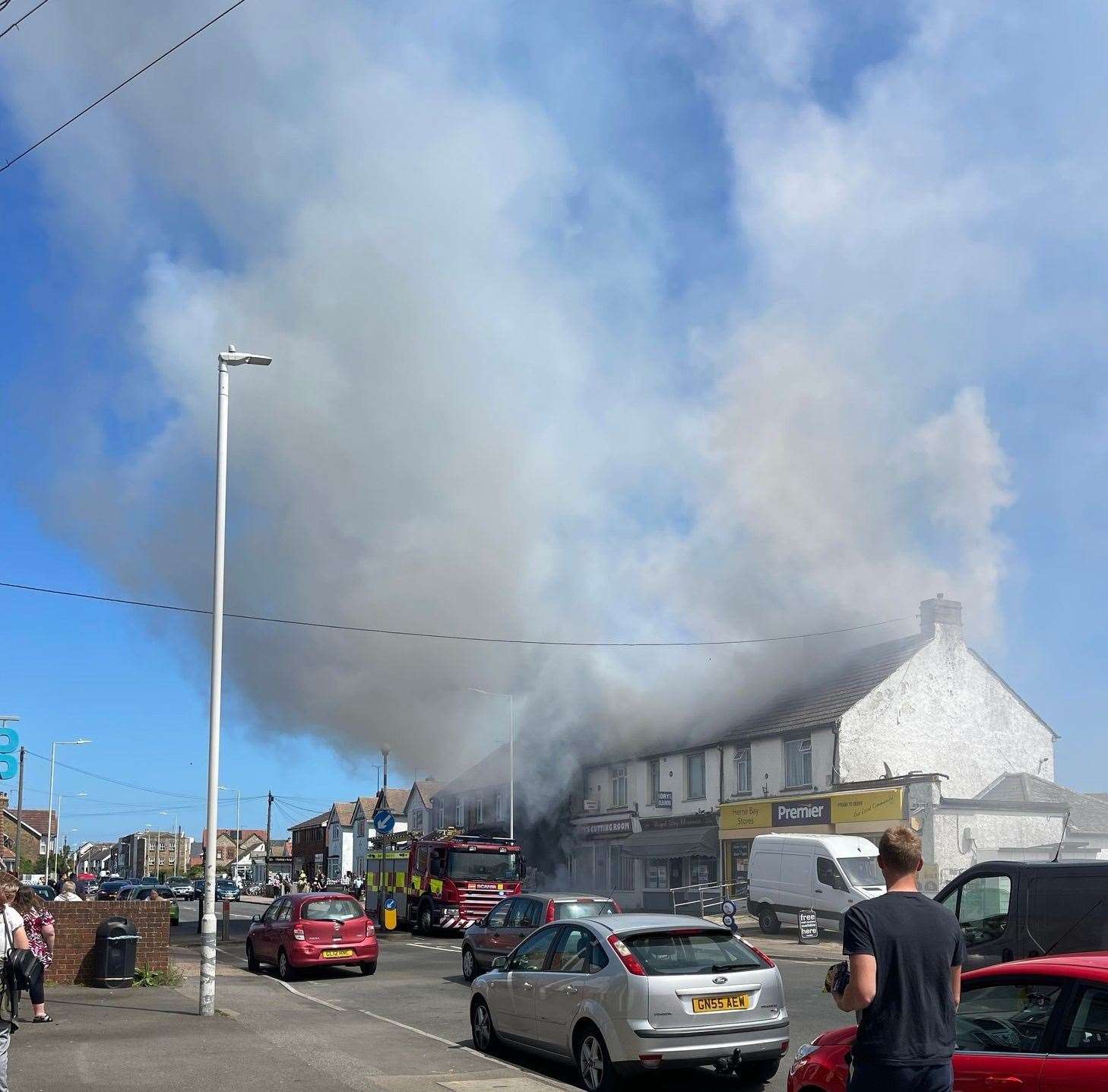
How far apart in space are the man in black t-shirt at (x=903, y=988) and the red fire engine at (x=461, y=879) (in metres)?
26.1

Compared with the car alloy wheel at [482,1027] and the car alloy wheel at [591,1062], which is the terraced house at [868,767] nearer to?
the car alloy wheel at [482,1027]

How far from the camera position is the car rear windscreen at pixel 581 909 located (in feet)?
54.6

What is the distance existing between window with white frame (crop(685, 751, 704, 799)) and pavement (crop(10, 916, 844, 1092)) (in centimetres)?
2230

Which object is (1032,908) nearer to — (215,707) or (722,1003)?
(722,1003)

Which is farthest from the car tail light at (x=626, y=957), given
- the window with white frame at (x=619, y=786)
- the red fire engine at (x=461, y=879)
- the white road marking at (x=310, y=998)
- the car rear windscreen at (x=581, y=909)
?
the window with white frame at (x=619, y=786)

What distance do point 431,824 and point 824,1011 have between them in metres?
53.6

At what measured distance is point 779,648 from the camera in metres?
42.4

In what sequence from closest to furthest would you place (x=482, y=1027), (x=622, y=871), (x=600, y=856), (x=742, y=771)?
(x=482, y=1027), (x=742, y=771), (x=622, y=871), (x=600, y=856)

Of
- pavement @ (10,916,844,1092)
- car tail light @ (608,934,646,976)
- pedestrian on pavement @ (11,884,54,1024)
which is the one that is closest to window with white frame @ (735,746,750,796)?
pavement @ (10,916,844,1092)

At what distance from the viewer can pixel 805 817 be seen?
34656 millimetres

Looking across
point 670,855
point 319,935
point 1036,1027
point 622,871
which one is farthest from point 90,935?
point 622,871

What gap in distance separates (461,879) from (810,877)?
8.84 metres

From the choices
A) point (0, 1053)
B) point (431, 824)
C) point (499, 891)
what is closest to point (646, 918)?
point (0, 1053)

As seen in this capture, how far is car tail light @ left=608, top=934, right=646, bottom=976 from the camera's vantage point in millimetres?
9414
